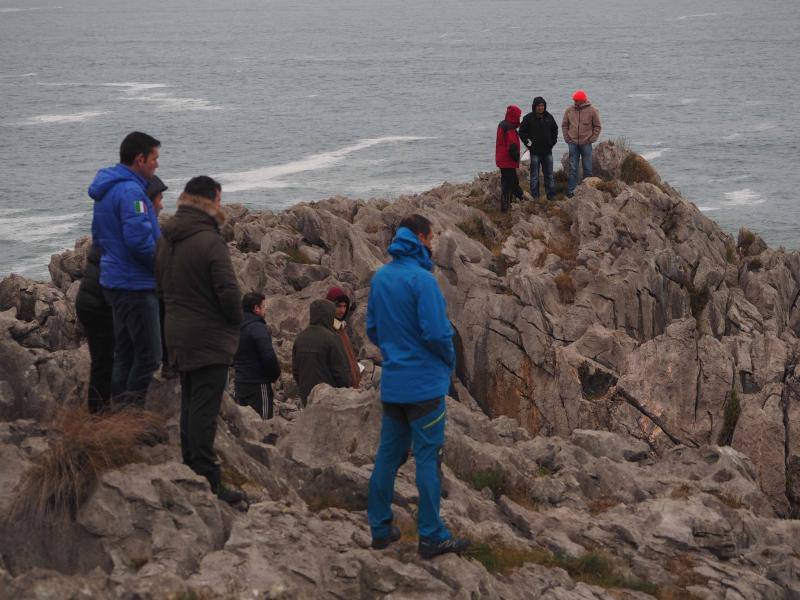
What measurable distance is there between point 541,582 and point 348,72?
163 m

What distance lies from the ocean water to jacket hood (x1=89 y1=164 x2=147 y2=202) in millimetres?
51193

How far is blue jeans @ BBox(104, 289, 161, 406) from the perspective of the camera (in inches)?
453

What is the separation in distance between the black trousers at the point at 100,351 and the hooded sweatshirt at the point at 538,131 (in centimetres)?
1969

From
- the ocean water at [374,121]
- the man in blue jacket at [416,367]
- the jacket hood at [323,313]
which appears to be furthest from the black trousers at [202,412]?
the ocean water at [374,121]

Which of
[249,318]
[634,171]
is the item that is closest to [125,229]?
[249,318]

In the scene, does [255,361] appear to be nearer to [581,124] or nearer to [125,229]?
[125,229]

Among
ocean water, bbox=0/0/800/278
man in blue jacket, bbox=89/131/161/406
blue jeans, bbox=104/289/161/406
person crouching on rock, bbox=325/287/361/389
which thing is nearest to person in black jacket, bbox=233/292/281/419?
person crouching on rock, bbox=325/287/361/389

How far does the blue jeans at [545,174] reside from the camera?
104ft

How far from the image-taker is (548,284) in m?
26.6

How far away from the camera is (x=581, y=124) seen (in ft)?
102

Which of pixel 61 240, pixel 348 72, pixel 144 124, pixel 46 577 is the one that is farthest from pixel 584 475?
pixel 348 72

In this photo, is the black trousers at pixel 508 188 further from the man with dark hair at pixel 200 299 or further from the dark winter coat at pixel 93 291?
the man with dark hair at pixel 200 299

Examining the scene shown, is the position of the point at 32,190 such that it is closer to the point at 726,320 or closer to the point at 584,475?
the point at 726,320

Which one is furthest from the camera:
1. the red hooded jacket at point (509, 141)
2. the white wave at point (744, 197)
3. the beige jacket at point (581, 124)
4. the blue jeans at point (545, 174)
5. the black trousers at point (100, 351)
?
the white wave at point (744, 197)
